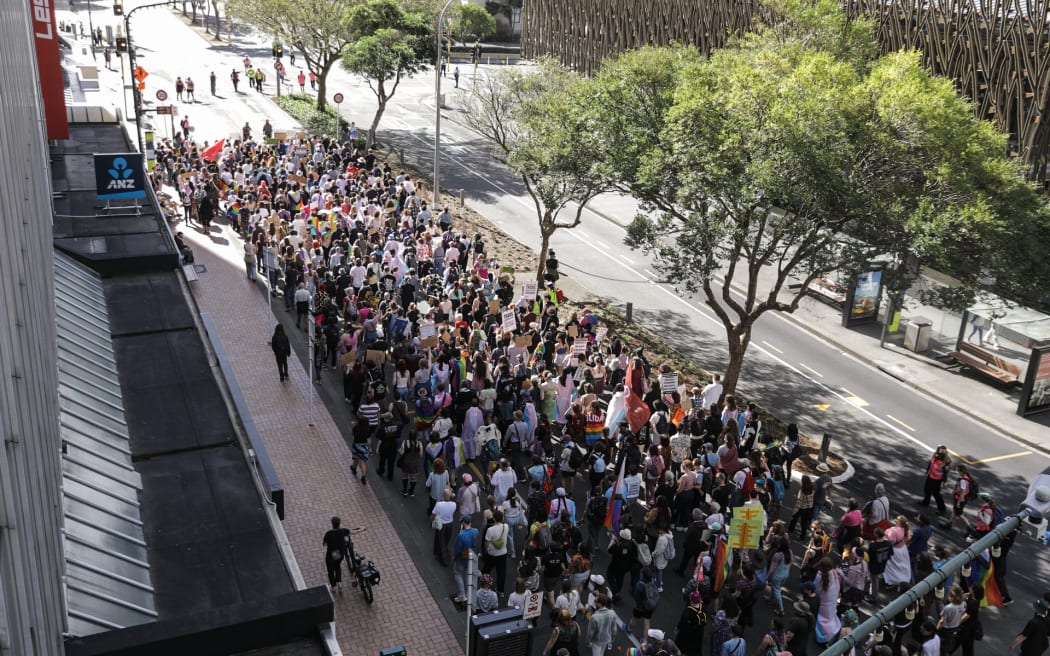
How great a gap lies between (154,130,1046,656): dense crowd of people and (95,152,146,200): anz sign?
411cm

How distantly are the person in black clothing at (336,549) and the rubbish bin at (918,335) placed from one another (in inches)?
777

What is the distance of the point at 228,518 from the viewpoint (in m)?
12.1

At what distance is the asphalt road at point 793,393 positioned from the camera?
17828 millimetres

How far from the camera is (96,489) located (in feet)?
40.2

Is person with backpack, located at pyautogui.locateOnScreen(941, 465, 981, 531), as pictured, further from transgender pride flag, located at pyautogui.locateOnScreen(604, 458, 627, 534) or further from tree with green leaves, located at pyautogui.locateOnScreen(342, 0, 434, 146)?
tree with green leaves, located at pyautogui.locateOnScreen(342, 0, 434, 146)

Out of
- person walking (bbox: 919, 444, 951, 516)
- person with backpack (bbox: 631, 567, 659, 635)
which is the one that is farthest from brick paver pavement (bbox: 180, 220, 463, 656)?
person walking (bbox: 919, 444, 951, 516)

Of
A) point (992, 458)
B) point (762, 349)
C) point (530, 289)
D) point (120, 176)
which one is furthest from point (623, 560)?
point (120, 176)

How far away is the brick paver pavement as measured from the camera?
14.9 m

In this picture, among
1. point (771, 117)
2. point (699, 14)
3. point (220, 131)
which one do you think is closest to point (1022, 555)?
point (771, 117)

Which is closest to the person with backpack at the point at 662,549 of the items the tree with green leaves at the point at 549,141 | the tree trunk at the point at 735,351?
the tree trunk at the point at 735,351

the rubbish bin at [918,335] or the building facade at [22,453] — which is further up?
the building facade at [22,453]

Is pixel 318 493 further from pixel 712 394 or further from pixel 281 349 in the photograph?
pixel 712 394

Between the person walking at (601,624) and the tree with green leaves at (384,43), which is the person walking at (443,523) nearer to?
the person walking at (601,624)

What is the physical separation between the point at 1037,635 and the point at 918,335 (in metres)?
15.7
